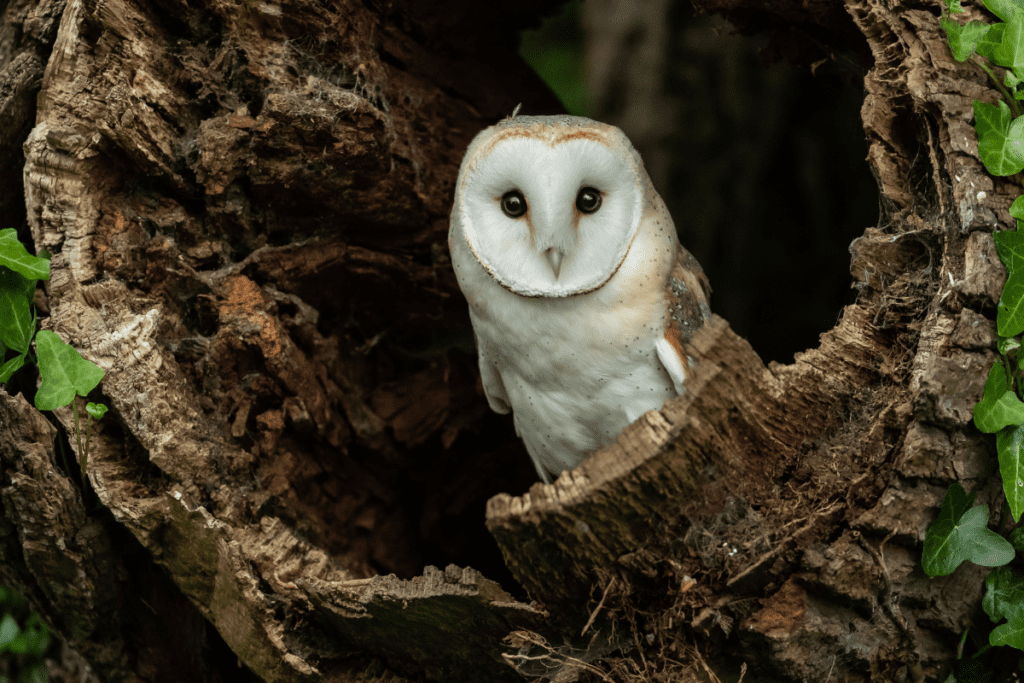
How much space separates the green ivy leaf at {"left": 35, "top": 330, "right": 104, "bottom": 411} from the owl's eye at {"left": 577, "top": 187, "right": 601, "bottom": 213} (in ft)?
3.48

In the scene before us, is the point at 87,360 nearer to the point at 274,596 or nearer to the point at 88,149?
the point at 88,149

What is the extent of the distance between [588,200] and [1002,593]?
1114mm

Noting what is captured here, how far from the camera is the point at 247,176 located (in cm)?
195

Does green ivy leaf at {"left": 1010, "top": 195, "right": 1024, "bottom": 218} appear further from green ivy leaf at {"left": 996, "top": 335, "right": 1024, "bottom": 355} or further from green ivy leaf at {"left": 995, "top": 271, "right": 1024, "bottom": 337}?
green ivy leaf at {"left": 996, "top": 335, "right": 1024, "bottom": 355}

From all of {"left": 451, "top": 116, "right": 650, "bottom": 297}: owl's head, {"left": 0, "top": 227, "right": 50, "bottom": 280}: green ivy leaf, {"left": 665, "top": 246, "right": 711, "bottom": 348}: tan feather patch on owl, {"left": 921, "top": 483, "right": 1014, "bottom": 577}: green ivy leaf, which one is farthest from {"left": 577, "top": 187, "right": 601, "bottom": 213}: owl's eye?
{"left": 0, "top": 227, "right": 50, "bottom": 280}: green ivy leaf

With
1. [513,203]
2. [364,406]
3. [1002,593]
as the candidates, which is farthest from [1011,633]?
[364,406]

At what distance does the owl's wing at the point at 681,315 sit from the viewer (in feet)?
5.59

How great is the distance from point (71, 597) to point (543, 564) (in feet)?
3.72

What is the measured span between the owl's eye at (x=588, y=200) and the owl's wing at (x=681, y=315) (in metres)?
0.27

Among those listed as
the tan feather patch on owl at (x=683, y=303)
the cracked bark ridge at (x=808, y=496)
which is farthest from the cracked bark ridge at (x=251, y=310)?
the tan feather patch on owl at (x=683, y=303)

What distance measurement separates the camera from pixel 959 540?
127cm

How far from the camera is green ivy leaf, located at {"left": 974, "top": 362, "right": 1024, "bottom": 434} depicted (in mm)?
1239

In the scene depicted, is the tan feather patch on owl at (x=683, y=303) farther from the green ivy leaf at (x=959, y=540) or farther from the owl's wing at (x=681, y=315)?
the green ivy leaf at (x=959, y=540)

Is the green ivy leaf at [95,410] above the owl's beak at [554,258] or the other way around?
the other way around
